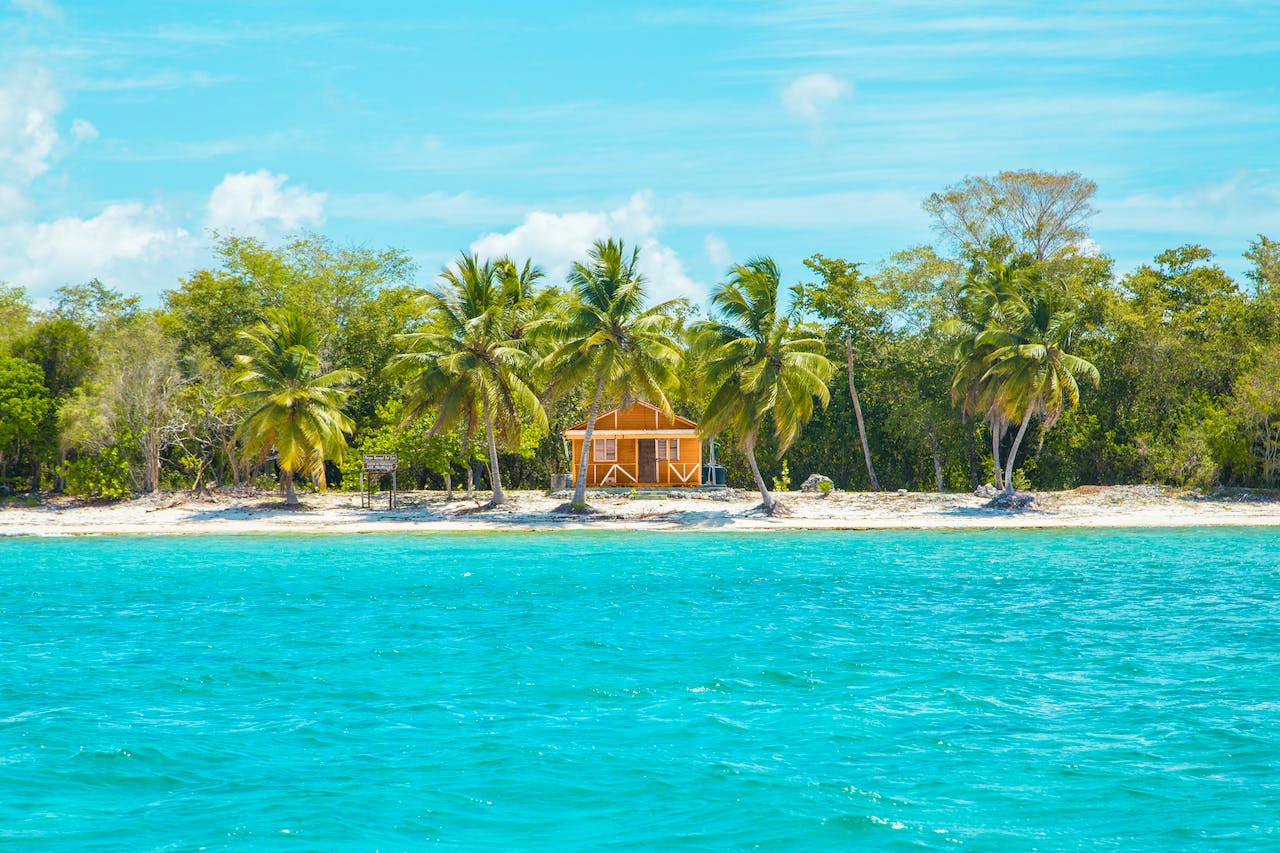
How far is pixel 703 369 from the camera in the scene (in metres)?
30.3

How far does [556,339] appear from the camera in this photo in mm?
30750

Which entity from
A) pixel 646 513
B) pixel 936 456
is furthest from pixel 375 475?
pixel 936 456

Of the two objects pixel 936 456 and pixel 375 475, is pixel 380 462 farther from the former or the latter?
pixel 936 456

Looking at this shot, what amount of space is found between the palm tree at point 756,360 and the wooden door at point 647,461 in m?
7.45

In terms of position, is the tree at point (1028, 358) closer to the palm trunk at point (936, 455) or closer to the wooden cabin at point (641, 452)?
the palm trunk at point (936, 455)

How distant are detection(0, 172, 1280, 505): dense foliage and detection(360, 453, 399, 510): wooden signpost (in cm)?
109

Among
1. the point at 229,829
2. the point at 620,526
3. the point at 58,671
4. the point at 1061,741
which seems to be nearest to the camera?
the point at 229,829

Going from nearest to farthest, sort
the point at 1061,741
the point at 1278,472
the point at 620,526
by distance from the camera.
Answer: the point at 1061,741 → the point at 620,526 → the point at 1278,472

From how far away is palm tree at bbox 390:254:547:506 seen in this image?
1211 inches

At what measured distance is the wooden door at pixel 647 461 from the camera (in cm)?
3778

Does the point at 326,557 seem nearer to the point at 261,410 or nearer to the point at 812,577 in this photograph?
the point at 261,410

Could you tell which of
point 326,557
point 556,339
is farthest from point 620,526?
point 326,557

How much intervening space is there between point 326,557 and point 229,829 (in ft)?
55.5

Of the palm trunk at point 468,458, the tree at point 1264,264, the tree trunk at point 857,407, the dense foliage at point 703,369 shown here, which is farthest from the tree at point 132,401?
the tree at point 1264,264
